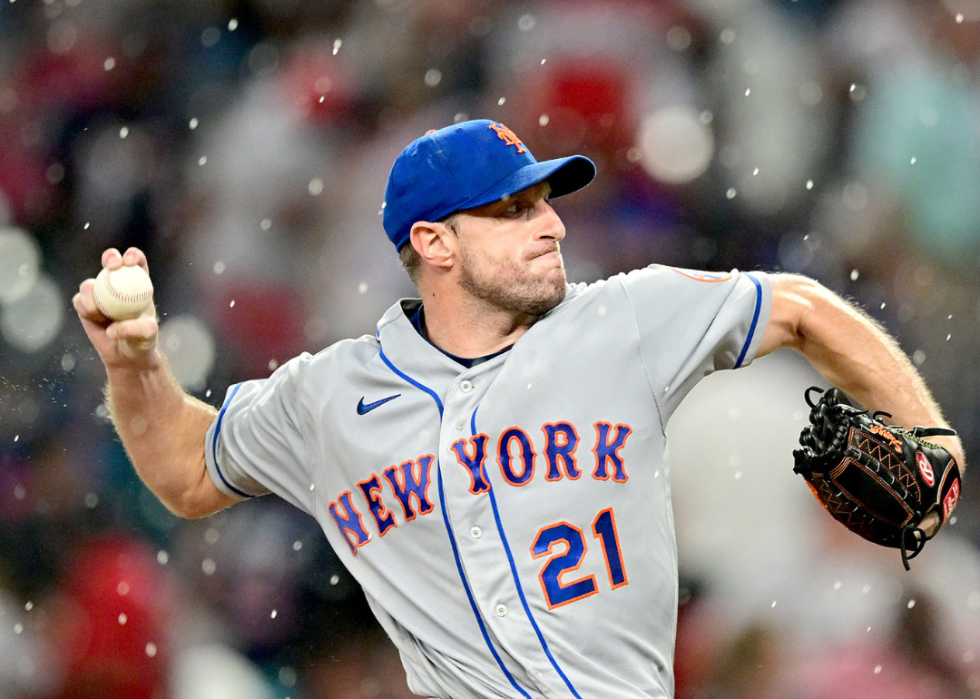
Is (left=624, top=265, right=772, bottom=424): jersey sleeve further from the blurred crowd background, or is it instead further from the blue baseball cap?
the blurred crowd background

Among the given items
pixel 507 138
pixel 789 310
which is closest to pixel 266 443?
pixel 507 138

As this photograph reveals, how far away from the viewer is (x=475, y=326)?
187 centimetres

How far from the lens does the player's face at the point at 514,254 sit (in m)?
1.80

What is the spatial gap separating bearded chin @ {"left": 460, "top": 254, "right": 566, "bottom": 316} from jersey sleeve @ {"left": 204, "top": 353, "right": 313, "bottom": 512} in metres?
0.39

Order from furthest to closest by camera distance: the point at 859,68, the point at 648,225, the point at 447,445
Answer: the point at 859,68
the point at 648,225
the point at 447,445

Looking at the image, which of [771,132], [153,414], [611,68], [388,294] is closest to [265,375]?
[388,294]

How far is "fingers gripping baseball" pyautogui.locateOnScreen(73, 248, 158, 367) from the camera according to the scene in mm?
1709

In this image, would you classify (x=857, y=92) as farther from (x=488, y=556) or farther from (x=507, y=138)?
(x=488, y=556)

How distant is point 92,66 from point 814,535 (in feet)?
9.56

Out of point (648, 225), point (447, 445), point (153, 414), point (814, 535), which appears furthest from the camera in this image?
point (648, 225)

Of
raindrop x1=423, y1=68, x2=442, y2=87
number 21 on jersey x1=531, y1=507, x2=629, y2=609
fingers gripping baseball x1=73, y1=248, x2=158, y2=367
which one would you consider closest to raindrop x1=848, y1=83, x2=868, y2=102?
raindrop x1=423, y1=68, x2=442, y2=87

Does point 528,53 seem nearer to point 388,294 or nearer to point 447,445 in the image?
point 388,294

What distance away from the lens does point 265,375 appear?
3189 mm

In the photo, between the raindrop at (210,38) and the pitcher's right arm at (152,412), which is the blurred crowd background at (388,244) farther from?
the pitcher's right arm at (152,412)
